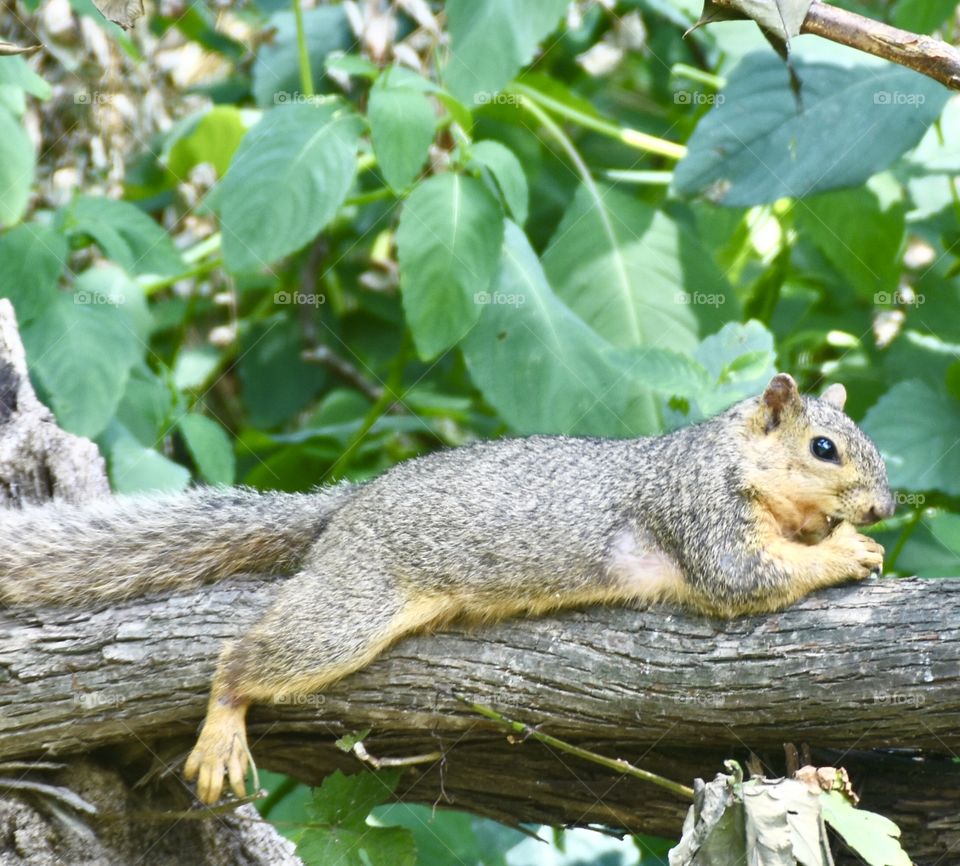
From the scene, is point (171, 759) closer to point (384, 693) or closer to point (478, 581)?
point (384, 693)

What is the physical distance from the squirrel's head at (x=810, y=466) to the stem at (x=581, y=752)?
27.0 inches

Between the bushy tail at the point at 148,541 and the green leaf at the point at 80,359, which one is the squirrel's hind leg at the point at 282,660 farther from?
the green leaf at the point at 80,359

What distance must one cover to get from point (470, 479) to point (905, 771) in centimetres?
115

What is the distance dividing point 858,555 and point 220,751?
1.41 meters

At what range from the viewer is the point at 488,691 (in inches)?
105

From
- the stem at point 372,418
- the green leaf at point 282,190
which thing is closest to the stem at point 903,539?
the stem at point 372,418

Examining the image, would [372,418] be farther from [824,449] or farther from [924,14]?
[924,14]

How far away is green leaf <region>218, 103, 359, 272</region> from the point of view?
347 cm

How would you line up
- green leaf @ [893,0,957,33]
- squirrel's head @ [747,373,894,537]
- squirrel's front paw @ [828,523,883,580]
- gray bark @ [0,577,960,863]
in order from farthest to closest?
green leaf @ [893,0,957,33]
squirrel's head @ [747,373,894,537]
squirrel's front paw @ [828,523,883,580]
gray bark @ [0,577,960,863]

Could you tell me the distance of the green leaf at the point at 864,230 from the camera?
4.36 metres

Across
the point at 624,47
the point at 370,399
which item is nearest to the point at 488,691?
the point at 370,399

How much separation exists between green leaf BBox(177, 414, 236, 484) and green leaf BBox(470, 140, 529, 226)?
111cm

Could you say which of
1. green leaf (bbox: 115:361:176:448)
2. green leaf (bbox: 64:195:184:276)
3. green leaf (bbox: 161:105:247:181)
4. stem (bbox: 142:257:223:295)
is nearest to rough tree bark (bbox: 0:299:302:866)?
green leaf (bbox: 115:361:176:448)

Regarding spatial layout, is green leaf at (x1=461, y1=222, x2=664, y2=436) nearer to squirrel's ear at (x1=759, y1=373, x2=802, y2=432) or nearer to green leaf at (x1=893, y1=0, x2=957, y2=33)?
squirrel's ear at (x1=759, y1=373, x2=802, y2=432)
